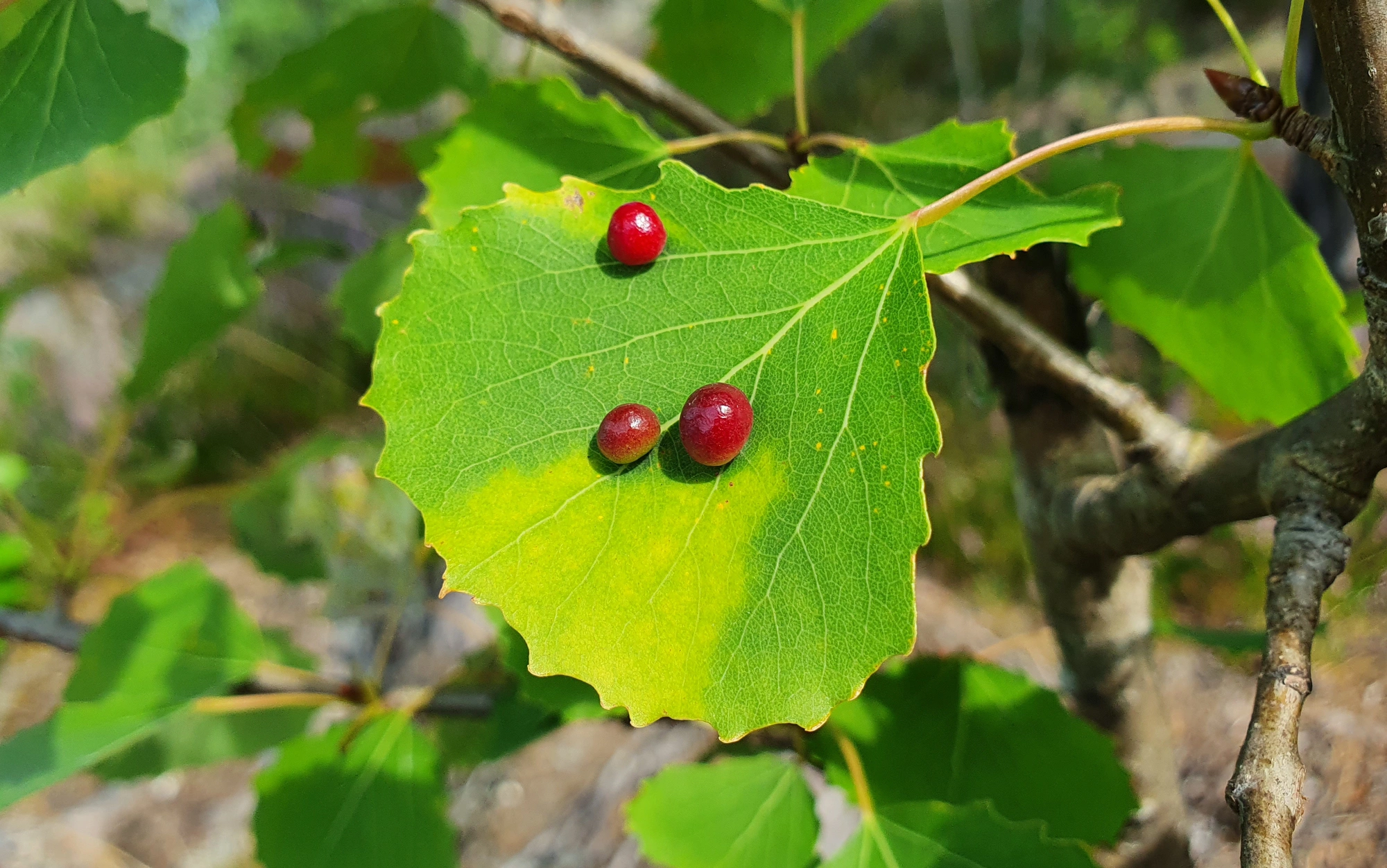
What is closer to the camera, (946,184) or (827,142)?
(946,184)

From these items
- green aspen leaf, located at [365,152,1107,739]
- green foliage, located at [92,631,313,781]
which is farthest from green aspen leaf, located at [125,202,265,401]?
green aspen leaf, located at [365,152,1107,739]

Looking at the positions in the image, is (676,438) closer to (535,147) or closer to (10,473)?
(535,147)

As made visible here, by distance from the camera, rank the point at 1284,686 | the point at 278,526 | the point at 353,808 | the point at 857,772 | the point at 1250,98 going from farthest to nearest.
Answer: the point at 278,526, the point at 353,808, the point at 857,772, the point at 1250,98, the point at 1284,686

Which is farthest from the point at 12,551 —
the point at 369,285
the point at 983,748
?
the point at 983,748

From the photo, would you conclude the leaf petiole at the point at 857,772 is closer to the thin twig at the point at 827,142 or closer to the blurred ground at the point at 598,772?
the blurred ground at the point at 598,772

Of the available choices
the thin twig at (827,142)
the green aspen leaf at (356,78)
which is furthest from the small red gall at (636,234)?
the green aspen leaf at (356,78)

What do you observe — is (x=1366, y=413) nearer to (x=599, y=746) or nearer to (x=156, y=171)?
(x=599, y=746)

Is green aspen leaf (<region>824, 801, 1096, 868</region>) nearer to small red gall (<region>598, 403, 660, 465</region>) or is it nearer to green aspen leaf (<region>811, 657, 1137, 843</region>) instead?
green aspen leaf (<region>811, 657, 1137, 843</region>)
